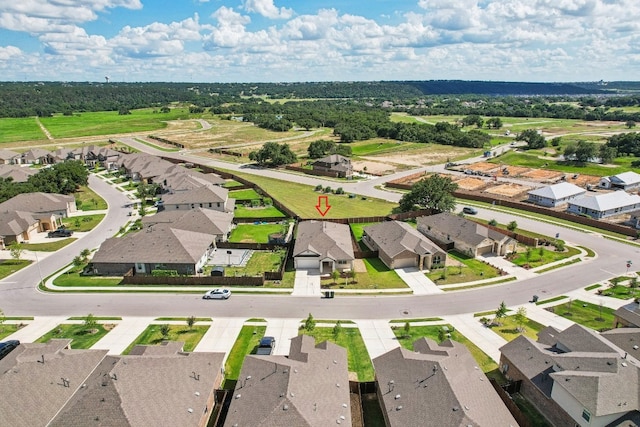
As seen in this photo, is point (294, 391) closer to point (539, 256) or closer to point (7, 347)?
point (7, 347)

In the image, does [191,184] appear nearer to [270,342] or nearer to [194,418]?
[270,342]

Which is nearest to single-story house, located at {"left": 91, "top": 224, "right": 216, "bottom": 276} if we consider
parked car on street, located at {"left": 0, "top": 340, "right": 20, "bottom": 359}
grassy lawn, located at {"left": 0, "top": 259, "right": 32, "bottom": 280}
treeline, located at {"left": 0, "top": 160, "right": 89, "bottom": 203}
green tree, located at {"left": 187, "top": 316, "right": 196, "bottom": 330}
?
grassy lawn, located at {"left": 0, "top": 259, "right": 32, "bottom": 280}

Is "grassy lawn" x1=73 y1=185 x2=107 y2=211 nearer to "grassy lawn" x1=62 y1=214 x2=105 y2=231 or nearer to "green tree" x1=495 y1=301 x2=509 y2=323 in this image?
"grassy lawn" x1=62 y1=214 x2=105 y2=231

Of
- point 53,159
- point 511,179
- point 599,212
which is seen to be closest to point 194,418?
point 599,212

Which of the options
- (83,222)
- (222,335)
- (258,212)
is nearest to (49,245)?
(83,222)

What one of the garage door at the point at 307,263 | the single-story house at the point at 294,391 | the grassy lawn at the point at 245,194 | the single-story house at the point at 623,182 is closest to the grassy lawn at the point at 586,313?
the single-story house at the point at 294,391

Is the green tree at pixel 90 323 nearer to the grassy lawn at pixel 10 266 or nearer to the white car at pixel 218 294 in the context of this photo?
the white car at pixel 218 294
